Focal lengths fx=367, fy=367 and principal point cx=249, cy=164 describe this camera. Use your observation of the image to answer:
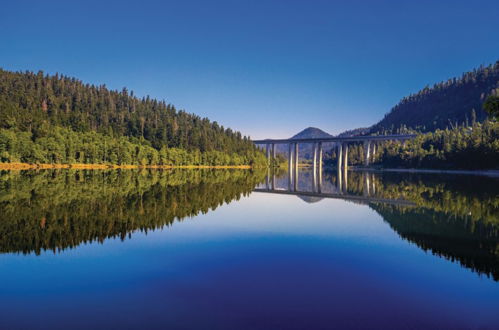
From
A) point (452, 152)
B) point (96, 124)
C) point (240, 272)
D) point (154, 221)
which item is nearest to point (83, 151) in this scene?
point (96, 124)

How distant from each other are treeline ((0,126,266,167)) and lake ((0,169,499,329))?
68.0 meters

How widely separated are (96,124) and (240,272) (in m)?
145

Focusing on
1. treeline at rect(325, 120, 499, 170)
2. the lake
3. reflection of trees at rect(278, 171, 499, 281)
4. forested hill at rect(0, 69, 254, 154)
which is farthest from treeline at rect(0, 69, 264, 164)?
reflection of trees at rect(278, 171, 499, 281)

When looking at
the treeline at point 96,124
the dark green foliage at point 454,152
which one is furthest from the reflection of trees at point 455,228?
the treeline at point 96,124

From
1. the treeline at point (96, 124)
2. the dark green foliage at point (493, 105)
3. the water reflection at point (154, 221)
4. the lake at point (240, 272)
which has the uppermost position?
the treeline at point (96, 124)

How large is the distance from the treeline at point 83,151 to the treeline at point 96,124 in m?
0.24

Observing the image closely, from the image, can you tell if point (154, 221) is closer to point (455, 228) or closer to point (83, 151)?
point (455, 228)

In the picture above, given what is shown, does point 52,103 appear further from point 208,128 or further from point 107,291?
point 107,291

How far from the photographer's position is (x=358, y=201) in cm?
3175

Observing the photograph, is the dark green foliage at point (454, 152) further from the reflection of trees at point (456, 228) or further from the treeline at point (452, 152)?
the reflection of trees at point (456, 228)

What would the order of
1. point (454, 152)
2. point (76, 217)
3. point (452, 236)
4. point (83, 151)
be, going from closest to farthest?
1. point (452, 236)
2. point (76, 217)
3. point (83, 151)
4. point (454, 152)

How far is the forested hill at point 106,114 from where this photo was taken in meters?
126

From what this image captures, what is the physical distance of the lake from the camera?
712 cm

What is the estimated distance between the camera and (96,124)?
142 meters
